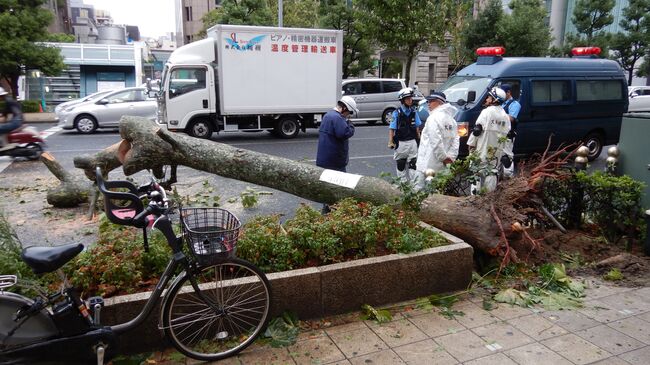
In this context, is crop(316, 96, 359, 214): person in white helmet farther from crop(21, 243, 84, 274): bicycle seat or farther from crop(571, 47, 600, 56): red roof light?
crop(571, 47, 600, 56): red roof light

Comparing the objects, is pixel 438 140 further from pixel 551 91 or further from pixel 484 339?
pixel 551 91

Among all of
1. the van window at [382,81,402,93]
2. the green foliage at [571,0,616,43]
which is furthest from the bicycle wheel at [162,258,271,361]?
the green foliage at [571,0,616,43]

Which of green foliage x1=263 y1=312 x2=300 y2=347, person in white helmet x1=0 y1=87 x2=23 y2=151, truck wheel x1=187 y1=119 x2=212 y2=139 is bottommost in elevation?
green foliage x1=263 y1=312 x2=300 y2=347

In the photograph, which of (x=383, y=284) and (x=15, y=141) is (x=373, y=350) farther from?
(x=15, y=141)

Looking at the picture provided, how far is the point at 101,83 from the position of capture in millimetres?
27812

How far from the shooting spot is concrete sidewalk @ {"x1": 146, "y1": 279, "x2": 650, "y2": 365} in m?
3.24

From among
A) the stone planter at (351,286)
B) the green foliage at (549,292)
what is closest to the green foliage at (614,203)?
the green foliage at (549,292)

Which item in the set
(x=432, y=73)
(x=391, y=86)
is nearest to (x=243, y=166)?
(x=391, y=86)

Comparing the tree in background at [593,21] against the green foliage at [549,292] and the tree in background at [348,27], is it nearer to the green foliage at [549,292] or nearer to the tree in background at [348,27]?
the tree in background at [348,27]

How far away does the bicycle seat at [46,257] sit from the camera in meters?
2.60

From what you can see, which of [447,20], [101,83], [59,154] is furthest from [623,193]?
[101,83]

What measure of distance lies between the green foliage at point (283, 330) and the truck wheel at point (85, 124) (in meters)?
14.5

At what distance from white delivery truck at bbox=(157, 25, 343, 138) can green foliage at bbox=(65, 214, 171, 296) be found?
34.5 ft

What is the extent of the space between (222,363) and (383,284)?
1393 mm
